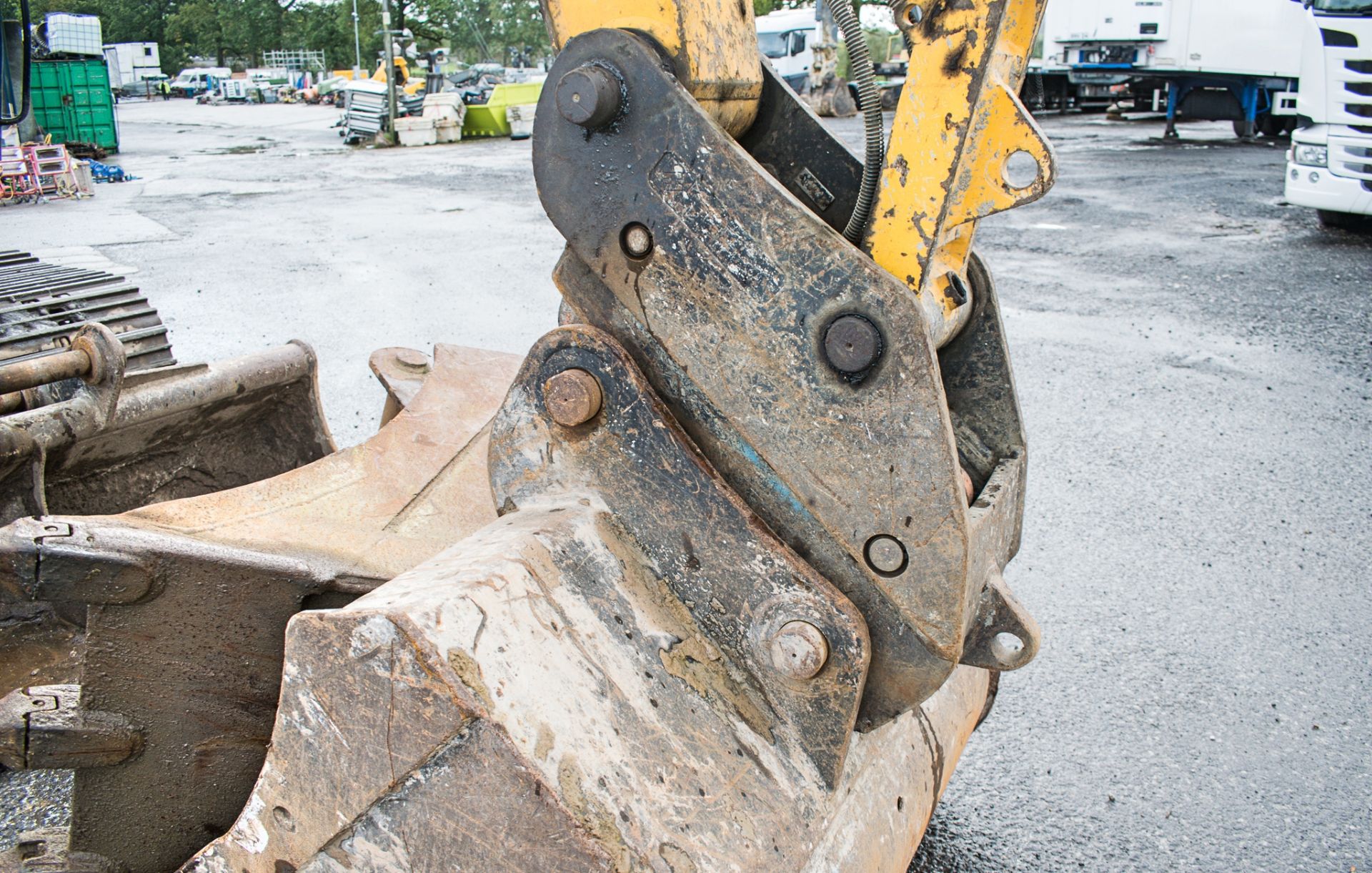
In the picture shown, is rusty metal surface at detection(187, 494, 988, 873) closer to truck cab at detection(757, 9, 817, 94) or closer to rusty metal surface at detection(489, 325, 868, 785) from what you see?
rusty metal surface at detection(489, 325, 868, 785)

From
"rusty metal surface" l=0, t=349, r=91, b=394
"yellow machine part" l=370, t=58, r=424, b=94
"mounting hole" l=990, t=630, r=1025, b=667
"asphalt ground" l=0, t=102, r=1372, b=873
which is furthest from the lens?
"yellow machine part" l=370, t=58, r=424, b=94

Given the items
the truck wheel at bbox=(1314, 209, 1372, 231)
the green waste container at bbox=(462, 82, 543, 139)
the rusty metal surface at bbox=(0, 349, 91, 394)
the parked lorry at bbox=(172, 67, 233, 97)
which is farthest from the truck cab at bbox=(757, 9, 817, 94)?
the parked lorry at bbox=(172, 67, 233, 97)

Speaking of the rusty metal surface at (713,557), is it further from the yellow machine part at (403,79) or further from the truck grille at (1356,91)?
the yellow machine part at (403,79)

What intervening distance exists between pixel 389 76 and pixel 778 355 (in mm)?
20002

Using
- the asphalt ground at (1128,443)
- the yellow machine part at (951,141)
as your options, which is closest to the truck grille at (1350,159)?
the asphalt ground at (1128,443)

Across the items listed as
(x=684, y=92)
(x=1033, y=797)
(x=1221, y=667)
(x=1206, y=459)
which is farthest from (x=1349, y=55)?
(x=684, y=92)

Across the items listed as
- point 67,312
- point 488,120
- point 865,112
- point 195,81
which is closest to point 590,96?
point 865,112

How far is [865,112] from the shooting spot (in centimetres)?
164

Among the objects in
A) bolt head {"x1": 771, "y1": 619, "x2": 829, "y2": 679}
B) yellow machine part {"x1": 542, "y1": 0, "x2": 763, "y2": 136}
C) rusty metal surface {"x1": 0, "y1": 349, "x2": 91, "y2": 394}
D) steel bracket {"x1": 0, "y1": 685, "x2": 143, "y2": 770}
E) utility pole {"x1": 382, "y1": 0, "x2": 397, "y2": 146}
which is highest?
utility pole {"x1": 382, "y1": 0, "x2": 397, "y2": 146}

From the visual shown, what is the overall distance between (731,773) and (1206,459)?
3831 millimetres

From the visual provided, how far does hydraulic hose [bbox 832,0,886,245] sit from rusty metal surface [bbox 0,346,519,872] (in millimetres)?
1050

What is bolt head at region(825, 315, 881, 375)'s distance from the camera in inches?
57.0

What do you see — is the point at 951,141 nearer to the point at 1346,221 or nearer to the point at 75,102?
the point at 1346,221

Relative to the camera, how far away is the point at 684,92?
1.53 meters
